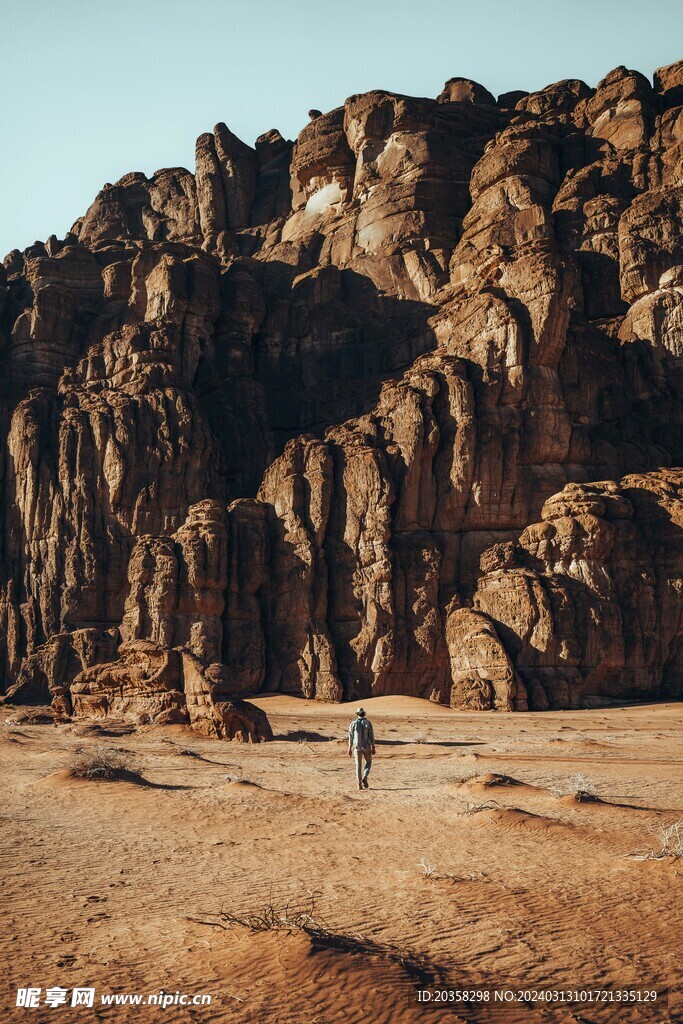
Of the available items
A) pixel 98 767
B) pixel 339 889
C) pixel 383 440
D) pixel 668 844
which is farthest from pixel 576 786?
pixel 383 440

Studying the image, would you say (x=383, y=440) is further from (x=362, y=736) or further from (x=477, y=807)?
(x=477, y=807)

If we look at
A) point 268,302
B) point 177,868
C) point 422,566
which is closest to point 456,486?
point 422,566

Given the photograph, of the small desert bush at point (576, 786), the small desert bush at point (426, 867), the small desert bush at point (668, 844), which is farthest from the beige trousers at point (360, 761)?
the small desert bush at point (668, 844)

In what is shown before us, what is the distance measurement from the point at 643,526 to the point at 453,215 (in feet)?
114

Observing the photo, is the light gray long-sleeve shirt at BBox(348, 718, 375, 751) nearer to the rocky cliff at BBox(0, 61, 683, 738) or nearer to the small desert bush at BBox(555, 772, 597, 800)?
the small desert bush at BBox(555, 772, 597, 800)

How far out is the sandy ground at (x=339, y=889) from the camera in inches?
224

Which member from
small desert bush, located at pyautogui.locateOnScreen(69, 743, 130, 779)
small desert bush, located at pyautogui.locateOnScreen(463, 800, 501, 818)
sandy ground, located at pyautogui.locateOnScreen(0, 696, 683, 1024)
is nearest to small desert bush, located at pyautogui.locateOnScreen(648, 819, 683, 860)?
sandy ground, located at pyautogui.locateOnScreen(0, 696, 683, 1024)

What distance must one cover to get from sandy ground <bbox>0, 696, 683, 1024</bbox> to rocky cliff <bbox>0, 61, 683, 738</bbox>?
10.5 metres

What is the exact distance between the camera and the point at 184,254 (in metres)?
59.4

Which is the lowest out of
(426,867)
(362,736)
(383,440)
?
(426,867)

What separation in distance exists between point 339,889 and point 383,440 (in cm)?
3644

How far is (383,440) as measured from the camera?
44.1m

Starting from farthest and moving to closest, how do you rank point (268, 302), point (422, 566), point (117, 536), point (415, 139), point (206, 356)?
1. point (415, 139)
2. point (268, 302)
3. point (206, 356)
4. point (117, 536)
5. point (422, 566)

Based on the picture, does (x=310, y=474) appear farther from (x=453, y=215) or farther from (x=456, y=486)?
(x=453, y=215)
